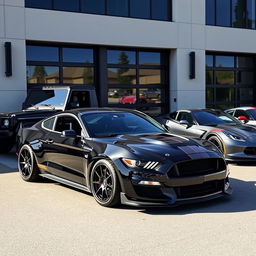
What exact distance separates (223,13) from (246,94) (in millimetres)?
4621

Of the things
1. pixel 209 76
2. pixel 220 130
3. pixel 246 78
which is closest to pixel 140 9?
pixel 209 76

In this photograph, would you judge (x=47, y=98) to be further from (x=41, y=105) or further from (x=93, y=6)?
(x=93, y=6)

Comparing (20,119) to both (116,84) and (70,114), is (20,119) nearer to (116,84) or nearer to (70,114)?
(70,114)

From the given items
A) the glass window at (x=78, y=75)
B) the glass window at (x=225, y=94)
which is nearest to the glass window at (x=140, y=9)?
the glass window at (x=78, y=75)

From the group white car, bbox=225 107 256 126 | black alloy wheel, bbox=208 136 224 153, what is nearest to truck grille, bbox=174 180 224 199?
black alloy wheel, bbox=208 136 224 153

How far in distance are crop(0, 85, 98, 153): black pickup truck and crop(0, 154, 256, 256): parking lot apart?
4.14 m

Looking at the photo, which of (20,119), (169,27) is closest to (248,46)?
(169,27)

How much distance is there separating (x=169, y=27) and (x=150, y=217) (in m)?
14.6

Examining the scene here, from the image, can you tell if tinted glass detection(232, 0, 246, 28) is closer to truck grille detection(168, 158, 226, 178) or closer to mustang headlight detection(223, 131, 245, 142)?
mustang headlight detection(223, 131, 245, 142)

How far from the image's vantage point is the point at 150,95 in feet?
63.9

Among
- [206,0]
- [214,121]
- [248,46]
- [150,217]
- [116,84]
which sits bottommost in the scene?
[150,217]

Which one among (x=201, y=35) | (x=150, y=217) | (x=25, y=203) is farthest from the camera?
(x=201, y=35)

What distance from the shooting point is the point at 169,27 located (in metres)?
18.9

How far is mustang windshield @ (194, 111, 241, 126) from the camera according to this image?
11.0 metres
